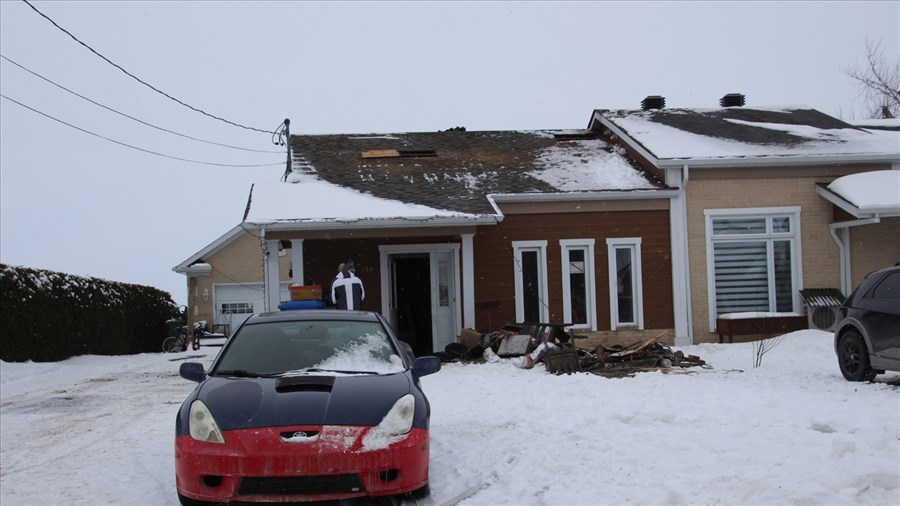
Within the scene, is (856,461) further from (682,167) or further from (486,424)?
(682,167)

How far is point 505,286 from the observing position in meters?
16.5

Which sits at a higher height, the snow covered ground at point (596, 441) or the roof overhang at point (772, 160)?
the roof overhang at point (772, 160)

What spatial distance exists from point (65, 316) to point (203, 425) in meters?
16.0

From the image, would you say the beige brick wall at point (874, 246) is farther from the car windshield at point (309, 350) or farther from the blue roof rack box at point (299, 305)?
the car windshield at point (309, 350)

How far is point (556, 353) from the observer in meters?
12.4

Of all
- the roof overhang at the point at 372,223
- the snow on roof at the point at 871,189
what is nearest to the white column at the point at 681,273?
the snow on roof at the point at 871,189

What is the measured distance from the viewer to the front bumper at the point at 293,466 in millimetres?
5027

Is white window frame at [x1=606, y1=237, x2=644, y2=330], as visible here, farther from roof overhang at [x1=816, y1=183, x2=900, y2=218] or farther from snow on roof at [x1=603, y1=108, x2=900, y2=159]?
roof overhang at [x1=816, y1=183, x2=900, y2=218]

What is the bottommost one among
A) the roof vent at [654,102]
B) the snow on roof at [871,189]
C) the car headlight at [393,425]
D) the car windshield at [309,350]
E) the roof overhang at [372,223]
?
the car headlight at [393,425]

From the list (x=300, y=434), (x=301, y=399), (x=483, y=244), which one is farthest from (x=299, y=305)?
(x=300, y=434)

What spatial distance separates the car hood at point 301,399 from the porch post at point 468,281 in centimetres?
951

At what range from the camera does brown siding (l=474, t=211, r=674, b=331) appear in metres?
16.5

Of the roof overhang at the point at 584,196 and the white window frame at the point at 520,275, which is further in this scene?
the white window frame at the point at 520,275

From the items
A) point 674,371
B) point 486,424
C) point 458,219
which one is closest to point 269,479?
point 486,424
